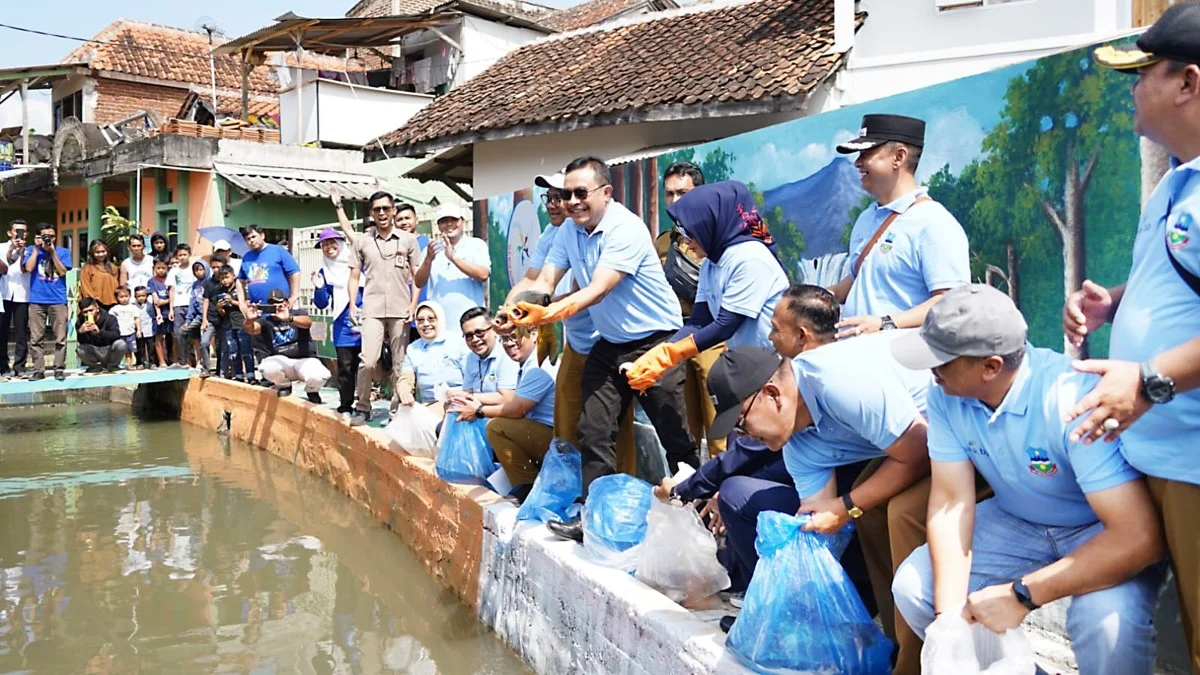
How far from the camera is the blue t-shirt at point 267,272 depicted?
10359mm

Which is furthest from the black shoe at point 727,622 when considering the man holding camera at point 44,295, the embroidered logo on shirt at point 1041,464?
the man holding camera at point 44,295

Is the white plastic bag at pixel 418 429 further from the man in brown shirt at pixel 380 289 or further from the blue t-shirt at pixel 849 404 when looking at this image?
the blue t-shirt at pixel 849 404

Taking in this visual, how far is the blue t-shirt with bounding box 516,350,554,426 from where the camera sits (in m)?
5.33

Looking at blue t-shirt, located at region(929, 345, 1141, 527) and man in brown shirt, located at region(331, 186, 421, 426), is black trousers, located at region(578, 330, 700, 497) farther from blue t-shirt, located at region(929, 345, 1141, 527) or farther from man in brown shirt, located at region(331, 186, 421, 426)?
A: man in brown shirt, located at region(331, 186, 421, 426)

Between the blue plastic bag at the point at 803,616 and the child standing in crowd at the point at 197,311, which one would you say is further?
the child standing in crowd at the point at 197,311

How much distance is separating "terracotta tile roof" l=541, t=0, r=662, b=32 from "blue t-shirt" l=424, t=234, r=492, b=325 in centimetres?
1931

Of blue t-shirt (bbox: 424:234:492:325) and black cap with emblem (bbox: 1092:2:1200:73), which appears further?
blue t-shirt (bbox: 424:234:492:325)

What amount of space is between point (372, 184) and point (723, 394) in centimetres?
1816

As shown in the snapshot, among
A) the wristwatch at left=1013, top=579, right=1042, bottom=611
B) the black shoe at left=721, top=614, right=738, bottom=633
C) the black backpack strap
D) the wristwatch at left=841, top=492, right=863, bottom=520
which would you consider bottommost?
the black shoe at left=721, top=614, right=738, bottom=633

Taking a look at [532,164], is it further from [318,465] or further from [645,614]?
[645,614]

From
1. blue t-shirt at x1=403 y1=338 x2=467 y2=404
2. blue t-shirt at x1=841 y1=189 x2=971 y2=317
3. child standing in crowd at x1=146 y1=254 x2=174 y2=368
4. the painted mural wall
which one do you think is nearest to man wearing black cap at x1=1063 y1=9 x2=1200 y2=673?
blue t-shirt at x1=841 y1=189 x2=971 y2=317

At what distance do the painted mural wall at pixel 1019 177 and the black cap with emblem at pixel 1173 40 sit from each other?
1579 millimetres

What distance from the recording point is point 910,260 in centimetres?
344

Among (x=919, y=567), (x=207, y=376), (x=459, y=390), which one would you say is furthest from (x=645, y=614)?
(x=207, y=376)
